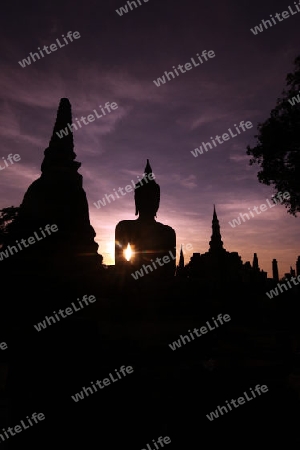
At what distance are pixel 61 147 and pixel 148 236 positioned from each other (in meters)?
6.32

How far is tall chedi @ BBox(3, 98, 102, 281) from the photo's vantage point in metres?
11.2

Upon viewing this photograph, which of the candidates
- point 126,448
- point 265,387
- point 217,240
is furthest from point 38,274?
point 217,240

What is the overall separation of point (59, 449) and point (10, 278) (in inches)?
271

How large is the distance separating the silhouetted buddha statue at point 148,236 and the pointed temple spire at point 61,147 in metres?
3.97

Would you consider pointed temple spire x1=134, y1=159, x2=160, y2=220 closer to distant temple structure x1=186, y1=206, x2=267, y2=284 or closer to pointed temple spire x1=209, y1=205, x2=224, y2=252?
distant temple structure x1=186, y1=206, x2=267, y2=284

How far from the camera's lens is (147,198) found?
623 inches

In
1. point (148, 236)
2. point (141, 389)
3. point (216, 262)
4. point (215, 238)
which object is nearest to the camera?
point (141, 389)

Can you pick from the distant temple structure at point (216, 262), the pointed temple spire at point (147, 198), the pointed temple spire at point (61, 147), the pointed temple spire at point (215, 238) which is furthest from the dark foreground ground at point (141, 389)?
the pointed temple spire at point (215, 238)

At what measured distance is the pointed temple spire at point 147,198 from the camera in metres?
15.7

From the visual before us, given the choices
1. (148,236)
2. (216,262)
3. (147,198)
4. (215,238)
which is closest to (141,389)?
(148,236)

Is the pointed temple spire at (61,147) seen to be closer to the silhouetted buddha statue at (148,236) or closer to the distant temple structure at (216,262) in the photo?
the silhouetted buddha statue at (148,236)

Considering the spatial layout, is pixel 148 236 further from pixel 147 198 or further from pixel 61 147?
pixel 61 147

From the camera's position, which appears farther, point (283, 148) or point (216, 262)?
point (216, 262)

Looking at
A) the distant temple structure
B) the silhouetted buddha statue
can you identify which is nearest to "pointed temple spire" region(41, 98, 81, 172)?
the silhouetted buddha statue
